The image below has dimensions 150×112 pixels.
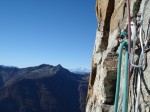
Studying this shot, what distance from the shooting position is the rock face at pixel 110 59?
12.8 feet

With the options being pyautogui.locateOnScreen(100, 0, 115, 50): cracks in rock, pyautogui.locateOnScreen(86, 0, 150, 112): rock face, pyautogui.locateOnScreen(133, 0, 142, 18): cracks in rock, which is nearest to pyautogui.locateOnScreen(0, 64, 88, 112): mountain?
pyautogui.locateOnScreen(86, 0, 150, 112): rock face

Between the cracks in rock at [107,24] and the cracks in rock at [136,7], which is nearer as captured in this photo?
the cracks in rock at [136,7]

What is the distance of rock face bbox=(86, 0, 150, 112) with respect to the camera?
153 inches

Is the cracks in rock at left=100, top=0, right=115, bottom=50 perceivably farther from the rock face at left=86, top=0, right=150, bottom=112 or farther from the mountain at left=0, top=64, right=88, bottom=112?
the mountain at left=0, top=64, right=88, bottom=112

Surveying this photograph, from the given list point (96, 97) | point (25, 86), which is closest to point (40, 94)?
point (25, 86)

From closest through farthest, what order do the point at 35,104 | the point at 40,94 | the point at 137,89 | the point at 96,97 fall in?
the point at 137,89, the point at 96,97, the point at 35,104, the point at 40,94

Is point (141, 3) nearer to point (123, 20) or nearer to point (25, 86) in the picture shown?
point (123, 20)

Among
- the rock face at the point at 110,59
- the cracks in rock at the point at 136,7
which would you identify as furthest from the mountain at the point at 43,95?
the cracks in rock at the point at 136,7

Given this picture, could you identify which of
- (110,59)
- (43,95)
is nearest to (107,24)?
(110,59)

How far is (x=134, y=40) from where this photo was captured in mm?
3979

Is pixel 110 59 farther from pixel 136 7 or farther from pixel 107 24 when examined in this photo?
pixel 107 24

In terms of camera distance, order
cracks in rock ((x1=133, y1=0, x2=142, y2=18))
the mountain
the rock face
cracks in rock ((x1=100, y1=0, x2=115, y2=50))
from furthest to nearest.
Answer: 1. the mountain
2. cracks in rock ((x1=100, y1=0, x2=115, y2=50))
3. cracks in rock ((x1=133, y1=0, x2=142, y2=18))
4. the rock face

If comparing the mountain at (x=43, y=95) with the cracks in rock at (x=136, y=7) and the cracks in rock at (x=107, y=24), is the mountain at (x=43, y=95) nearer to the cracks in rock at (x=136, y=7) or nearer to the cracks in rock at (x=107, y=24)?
the cracks in rock at (x=107, y=24)

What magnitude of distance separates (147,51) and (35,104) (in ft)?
438
